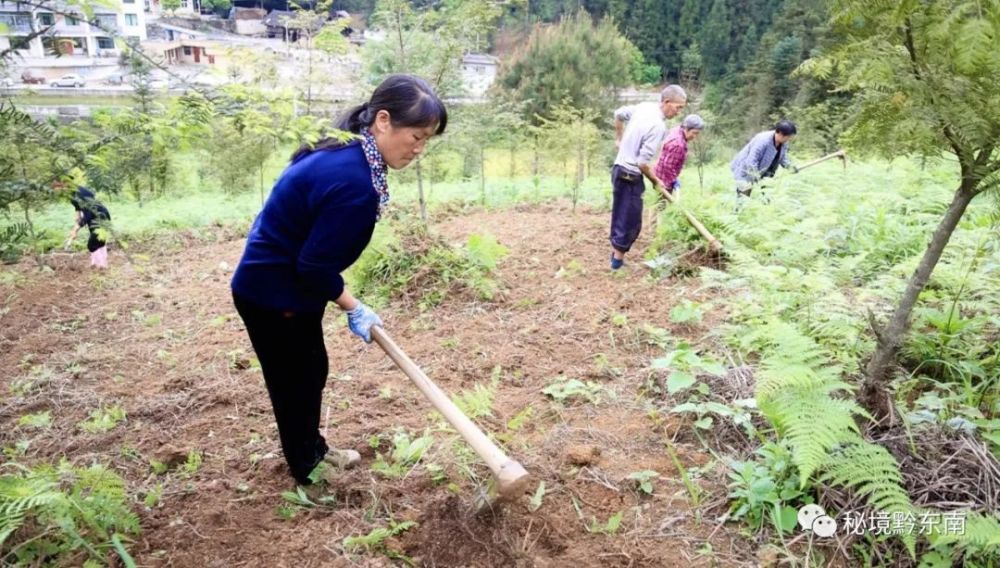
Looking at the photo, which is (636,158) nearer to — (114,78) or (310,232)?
(310,232)

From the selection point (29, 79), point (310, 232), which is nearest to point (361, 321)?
point (310, 232)

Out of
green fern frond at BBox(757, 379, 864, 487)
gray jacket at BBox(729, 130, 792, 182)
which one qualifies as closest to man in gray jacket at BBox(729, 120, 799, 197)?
gray jacket at BBox(729, 130, 792, 182)

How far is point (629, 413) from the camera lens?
3182mm

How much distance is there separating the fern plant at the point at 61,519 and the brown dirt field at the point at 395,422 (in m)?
0.16

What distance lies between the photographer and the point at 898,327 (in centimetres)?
253

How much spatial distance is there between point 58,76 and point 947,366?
5.09m

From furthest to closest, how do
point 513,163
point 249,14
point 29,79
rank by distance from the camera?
1. point 249,14
2. point 513,163
3. point 29,79

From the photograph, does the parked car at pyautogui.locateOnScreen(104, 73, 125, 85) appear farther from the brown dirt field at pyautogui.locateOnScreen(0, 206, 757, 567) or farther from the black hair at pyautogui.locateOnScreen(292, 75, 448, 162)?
the black hair at pyautogui.locateOnScreen(292, 75, 448, 162)

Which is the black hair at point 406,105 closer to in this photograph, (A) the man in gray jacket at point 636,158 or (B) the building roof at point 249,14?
(A) the man in gray jacket at point 636,158

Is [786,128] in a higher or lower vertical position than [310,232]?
higher

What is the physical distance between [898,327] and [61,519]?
11.3ft

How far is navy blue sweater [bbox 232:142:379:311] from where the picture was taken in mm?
2094

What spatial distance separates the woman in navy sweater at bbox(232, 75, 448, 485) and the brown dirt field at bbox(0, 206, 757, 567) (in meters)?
0.54

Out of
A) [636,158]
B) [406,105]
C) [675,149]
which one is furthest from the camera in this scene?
[675,149]
